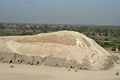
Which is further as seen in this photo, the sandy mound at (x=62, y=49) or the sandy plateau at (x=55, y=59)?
the sandy mound at (x=62, y=49)

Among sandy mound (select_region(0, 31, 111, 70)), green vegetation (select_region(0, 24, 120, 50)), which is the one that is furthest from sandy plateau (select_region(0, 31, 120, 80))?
green vegetation (select_region(0, 24, 120, 50))

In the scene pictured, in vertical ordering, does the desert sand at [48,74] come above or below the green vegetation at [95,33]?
below

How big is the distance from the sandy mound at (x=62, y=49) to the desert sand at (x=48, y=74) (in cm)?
96

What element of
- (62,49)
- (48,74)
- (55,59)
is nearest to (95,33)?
(62,49)

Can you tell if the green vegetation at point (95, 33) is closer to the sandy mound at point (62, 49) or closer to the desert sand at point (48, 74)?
the sandy mound at point (62, 49)

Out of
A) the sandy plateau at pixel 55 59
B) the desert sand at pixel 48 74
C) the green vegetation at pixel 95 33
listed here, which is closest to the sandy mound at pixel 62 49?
the sandy plateau at pixel 55 59

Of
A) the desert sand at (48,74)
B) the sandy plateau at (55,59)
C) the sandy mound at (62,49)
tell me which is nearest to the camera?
the desert sand at (48,74)

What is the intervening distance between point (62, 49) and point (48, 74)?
387 centimetres

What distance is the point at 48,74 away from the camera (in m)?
18.9

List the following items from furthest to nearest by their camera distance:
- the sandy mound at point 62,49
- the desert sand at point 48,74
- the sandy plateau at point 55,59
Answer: the sandy mound at point 62,49 → the sandy plateau at point 55,59 → the desert sand at point 48,74

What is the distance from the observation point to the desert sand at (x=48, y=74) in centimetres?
Result: 1762

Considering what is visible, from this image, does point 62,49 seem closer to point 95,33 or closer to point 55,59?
point 55,59

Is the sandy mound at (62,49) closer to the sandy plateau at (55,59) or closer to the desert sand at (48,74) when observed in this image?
the sandy plateau at (55,59)

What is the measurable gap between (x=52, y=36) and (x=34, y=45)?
1.93 m
